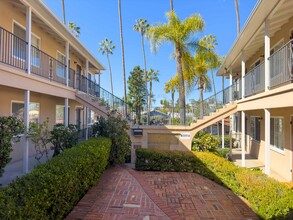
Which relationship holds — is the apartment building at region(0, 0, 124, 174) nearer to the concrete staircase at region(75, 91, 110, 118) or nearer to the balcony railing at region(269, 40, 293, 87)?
the concrete staircase at region(75, 91, 110, 118)

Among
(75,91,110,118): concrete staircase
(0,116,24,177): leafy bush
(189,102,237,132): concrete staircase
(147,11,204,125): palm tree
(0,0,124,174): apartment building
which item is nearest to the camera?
(0,116,24,177): leafy bush

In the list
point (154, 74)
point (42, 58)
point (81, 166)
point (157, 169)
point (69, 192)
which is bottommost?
point (157, 169)

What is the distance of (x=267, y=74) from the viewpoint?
822 centimetres

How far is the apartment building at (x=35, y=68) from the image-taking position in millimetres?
8078

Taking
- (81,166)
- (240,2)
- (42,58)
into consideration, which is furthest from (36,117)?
(240,2)

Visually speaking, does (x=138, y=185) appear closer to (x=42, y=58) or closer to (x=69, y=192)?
(x=69, y=192)

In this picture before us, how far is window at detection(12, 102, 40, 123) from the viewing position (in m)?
10.4

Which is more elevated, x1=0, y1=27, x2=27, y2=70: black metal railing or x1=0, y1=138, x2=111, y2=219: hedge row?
x1=0, y1=27, x2=27, y2=70: black metal railing

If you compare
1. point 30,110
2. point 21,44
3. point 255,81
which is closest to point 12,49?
point 21,44

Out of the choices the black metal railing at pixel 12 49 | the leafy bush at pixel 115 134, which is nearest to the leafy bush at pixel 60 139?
the leafy bush at pixel 115 134

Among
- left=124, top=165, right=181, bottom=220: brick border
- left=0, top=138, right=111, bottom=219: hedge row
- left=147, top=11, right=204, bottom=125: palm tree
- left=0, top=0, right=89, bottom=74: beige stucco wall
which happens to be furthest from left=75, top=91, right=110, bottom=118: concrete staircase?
left=0, top=138, right=111, bottom=219: hedge row

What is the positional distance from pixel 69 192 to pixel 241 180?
5.21 m

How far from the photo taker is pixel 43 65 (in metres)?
11.7

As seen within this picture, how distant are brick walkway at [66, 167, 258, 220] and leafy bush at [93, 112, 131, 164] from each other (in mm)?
1435
